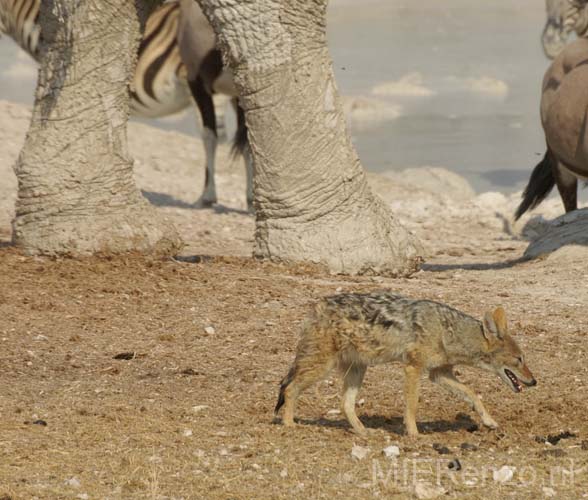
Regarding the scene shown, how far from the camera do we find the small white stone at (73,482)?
5.52 metres

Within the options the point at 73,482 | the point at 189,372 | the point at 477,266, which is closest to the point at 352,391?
the point at 189,372

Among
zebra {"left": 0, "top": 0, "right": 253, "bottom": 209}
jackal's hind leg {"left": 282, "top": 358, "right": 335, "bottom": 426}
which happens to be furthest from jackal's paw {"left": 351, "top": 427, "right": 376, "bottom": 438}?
zebra {"left": 0, "top": 0, "right": 253, "bottom": 209}

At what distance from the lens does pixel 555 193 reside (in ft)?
59.3

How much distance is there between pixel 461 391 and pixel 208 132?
9250mm

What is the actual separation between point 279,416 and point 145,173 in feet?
35.7

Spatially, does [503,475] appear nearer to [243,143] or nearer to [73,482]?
[73,482]

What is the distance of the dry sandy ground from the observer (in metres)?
5.66

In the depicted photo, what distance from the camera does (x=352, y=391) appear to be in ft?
21.1

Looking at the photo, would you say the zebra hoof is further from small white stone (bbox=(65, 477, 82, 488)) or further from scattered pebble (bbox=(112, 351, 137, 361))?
small white stone (bbox=(65, 477, 82, 488))

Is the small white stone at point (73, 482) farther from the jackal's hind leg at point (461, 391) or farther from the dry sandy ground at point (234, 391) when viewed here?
the jackal's hind leg at point (461, 391)

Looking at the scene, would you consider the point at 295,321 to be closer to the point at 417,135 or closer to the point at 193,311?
the point at 193,311

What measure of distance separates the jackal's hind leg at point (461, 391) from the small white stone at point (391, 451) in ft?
1.83

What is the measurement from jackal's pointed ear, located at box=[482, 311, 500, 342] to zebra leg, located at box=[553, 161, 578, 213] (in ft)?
21.4

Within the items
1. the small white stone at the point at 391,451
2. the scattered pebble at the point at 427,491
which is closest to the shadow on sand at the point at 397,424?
the small white stone at the point at 391,451
